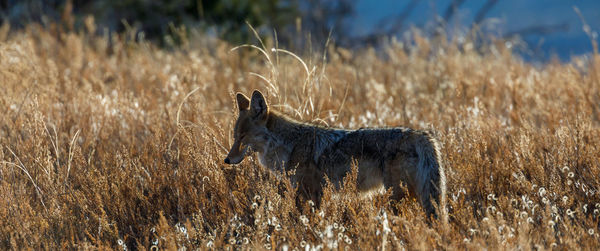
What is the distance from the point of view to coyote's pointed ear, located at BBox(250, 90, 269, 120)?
4480 millimetres

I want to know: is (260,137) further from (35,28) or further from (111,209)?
(35,28)

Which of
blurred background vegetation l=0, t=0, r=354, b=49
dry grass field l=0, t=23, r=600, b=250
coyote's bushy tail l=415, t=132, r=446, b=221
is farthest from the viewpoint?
blurred background vegetation l=0, t=0, r=354, b=49

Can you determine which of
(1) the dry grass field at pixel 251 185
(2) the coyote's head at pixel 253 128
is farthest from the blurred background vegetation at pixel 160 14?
(2) the coyote's head at pixel 253 128

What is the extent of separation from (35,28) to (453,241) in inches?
522

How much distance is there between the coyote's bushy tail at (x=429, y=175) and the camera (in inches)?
149

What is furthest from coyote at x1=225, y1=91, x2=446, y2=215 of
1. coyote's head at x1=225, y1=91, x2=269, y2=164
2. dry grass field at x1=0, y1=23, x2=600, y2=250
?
dry grass field at x1=0, y1=23, x2=600, y2=250

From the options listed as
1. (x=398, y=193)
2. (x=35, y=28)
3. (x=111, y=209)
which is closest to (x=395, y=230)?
(x=398, y=193)

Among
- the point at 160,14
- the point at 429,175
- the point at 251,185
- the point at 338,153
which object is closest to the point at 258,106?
the point at 251,185

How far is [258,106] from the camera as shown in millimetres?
4520

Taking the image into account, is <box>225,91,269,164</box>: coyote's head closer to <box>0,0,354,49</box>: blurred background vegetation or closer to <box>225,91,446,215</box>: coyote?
<box>225,91,446,215</box>: coyote

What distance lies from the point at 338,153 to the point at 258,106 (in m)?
0.77

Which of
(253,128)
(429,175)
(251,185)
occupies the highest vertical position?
(429,175)

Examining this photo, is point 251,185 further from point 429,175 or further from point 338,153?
point 429,175

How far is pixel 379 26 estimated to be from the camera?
69.1 ft
